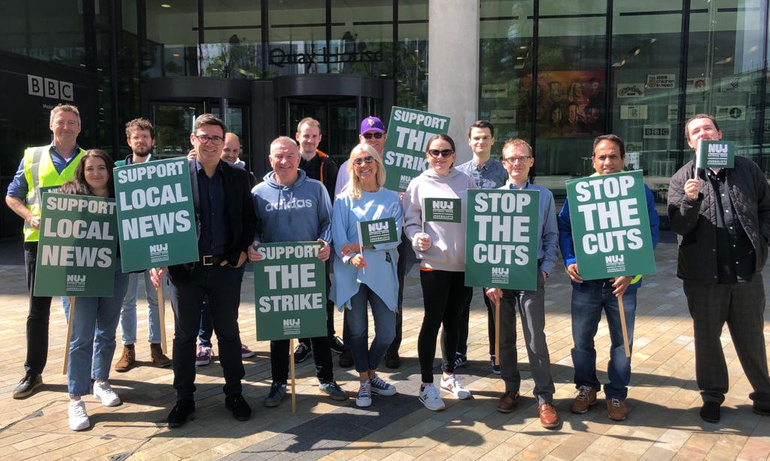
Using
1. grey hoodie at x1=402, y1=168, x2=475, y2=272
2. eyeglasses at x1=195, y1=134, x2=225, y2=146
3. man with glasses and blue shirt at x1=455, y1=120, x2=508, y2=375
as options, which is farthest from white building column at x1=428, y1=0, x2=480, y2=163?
eyeglasses at x1=195, y1=134, x2=225, y2=146

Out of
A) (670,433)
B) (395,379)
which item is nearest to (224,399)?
(395,379)

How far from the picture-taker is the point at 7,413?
4312 millimetres

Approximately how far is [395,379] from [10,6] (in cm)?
1332

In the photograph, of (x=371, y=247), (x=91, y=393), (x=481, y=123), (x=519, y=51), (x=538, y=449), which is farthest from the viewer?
(x=519, y=51)

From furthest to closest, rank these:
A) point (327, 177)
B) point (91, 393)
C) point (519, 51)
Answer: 1. point (519, 51)
2. point (327, 177)
3. point (91, 393)

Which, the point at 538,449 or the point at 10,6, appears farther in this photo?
the point at 10,6

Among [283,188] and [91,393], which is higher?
[283,188]

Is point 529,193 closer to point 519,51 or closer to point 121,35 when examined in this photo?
point 519,51

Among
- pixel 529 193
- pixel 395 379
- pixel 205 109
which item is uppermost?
pixel 205 109

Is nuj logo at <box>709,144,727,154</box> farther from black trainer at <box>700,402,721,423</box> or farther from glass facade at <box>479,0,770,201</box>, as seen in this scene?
glass facade at <box>479,0,770,201</box>

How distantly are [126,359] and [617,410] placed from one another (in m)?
4.12

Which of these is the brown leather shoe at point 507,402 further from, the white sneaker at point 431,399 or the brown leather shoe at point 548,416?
the white sneaker at point 431,399

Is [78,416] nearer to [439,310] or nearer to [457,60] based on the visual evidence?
Answer: [439,310]

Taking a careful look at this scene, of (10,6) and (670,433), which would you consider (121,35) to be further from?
(670,433)
